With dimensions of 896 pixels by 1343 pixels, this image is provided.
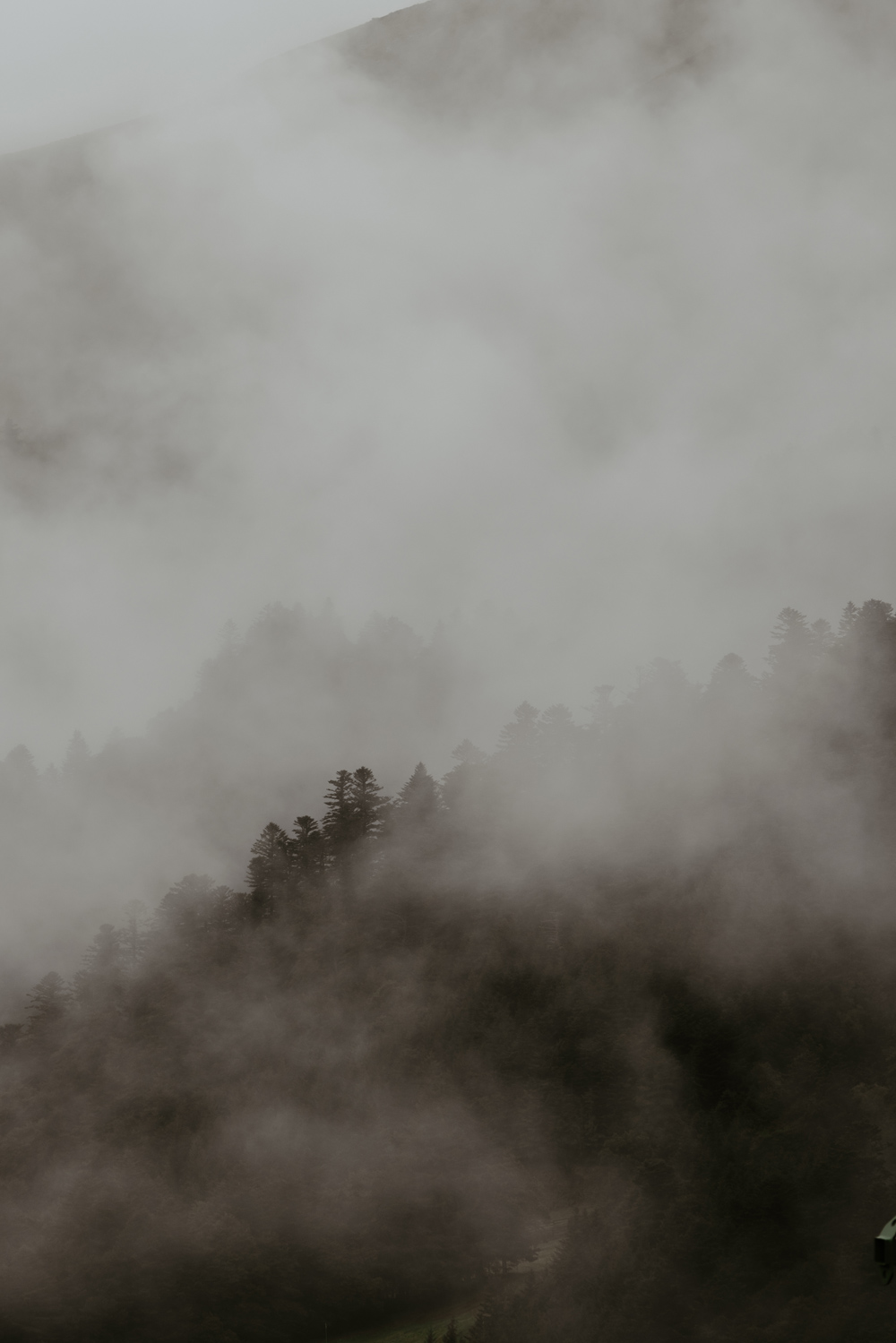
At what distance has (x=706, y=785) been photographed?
67.1 m

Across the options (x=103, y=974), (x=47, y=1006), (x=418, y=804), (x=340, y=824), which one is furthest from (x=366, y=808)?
(x=47, y=1006)

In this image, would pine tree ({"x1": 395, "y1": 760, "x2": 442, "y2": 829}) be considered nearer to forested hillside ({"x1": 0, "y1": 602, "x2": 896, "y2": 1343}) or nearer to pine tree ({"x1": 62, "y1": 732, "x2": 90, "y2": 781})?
forested hillside ({"x1": 0, "y1": 602, "x2": 896, "y2": 1343})

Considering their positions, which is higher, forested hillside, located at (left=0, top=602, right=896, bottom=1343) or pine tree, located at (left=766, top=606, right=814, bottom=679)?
pine tree, located at (left=766, top=606, right=814, bottom=679)

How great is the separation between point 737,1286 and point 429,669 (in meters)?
78.8

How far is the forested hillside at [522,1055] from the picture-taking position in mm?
43594

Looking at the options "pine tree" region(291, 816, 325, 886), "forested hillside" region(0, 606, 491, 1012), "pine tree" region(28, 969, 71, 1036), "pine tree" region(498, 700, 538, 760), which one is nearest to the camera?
"pine tree" region(28, 969, 71, 1036)

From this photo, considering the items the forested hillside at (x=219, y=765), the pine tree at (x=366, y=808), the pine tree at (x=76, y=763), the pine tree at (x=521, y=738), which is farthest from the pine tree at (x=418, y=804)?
the pine tree at (x=76, y=763)

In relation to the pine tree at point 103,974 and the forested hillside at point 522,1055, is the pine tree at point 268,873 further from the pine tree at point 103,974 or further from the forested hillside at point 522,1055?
the pine tree at point 103,974

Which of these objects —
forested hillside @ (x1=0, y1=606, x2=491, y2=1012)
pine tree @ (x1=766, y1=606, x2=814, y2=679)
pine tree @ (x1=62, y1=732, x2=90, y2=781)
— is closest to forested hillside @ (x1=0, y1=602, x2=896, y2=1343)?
pine tree @ (x1=766, y1=606, x2=814, y2=679)

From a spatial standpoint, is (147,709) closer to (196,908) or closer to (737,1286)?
(196,908)

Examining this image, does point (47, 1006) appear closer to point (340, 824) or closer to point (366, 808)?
point (340, 824)

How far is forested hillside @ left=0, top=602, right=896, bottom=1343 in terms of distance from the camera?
143ft

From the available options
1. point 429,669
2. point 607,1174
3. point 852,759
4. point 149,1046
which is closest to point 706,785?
point 852,759

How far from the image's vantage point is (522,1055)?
54406 mm
